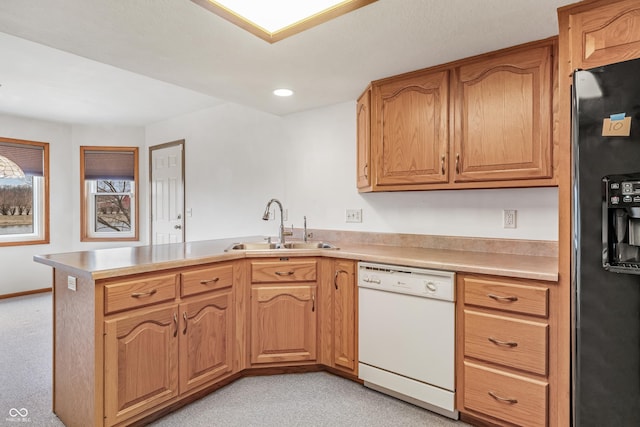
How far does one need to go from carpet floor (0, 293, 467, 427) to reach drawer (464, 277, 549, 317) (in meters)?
0.73

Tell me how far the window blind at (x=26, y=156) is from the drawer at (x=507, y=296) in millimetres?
5466

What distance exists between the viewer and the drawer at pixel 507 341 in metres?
1.67

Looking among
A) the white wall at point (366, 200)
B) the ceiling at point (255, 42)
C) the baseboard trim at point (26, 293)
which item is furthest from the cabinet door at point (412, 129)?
the baseboard trim at point (26, 293)

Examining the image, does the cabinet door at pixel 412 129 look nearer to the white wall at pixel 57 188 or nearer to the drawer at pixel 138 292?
the drawer at pixel 138 292

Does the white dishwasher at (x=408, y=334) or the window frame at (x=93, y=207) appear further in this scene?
the window frame at (x=93, y=207)

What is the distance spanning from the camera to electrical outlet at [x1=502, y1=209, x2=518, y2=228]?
229cm

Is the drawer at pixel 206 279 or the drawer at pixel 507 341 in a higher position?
the drawer at pixel 206 279

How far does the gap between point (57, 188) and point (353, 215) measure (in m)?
4.38

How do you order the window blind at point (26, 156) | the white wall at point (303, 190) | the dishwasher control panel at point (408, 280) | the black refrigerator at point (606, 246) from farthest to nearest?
1. the window blind at point (26, 156)
2. the white wall at point (303, 190)
3. the dishwasher control panel at point (408, 280)
4. the black refrigerator at point (606, 246)

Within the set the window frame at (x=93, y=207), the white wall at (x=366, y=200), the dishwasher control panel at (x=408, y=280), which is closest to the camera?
the dishwasher control panel at (x=408, y=280)

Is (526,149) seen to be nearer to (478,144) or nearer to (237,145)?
(478,144)

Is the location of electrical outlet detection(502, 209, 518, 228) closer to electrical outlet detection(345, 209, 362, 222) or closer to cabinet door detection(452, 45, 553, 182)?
cabinet door detection(452, 45, 553, 182)

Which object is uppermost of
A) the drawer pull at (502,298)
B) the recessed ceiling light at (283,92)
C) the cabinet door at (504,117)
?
the recessed ceiling light at (283,92)

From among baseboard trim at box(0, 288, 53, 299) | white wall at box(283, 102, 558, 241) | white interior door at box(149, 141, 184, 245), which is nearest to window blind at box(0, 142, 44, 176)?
white interior door at box(149, 141, 184, 245)
